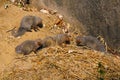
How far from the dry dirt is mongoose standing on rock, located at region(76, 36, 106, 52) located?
0.16 metres

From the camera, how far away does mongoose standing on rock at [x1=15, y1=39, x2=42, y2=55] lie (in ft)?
27.5

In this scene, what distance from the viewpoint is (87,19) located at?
30.1ft

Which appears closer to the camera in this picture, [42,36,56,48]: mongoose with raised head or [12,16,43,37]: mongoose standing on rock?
[42,36,56,48]: mongoose with raised head

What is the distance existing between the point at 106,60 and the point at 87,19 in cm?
141

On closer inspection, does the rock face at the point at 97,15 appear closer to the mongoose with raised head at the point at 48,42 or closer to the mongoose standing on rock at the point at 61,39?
the mongoose standing on rock at the point at 61,39

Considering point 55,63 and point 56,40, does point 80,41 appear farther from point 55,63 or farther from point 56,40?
point 55,63

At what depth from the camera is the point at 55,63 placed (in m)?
7.77

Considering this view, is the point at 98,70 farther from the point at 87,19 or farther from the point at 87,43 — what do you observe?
the point at 87,19

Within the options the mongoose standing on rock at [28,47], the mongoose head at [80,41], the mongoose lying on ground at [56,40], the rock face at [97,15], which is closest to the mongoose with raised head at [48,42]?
the mongoose lying on ground at [56,40]

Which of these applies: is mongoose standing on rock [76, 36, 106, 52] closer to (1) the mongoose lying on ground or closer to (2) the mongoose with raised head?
(1) the mongoose lying on ground

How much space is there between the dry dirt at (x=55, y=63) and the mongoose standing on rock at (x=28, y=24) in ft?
0.39

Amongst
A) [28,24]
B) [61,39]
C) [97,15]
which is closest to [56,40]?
[61,39]

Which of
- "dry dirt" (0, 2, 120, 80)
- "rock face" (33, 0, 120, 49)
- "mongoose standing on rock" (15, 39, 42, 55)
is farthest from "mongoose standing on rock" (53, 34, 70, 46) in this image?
"rock face" (33, 0, 120, 49)

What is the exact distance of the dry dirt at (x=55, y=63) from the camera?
7516mm
